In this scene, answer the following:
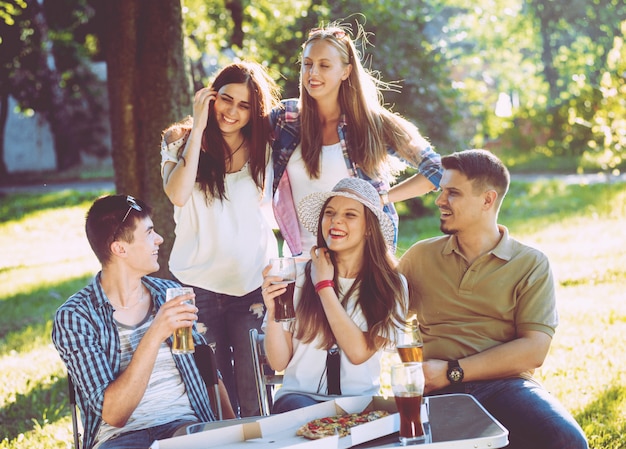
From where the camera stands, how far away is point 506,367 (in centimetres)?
384

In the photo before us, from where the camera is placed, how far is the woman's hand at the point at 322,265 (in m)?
3.75

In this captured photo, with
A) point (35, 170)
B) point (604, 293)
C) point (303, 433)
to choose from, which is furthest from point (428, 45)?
point (35, 170)

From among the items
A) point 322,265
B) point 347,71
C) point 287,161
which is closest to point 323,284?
point 322,265

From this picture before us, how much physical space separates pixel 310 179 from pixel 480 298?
1.14 m

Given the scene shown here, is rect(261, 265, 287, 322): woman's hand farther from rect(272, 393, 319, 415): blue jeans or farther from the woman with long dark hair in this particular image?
the woman with long dark hair

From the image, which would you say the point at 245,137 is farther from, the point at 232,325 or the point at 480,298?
the point at 480,298

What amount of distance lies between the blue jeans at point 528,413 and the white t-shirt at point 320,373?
335mm

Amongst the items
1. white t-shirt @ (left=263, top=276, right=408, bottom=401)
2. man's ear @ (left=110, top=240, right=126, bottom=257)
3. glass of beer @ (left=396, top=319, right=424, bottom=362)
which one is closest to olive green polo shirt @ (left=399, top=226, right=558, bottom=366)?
white t-shirt @ (left=263, top=276, right=408, bottom=401)

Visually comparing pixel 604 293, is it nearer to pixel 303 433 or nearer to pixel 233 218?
pixel 233 218

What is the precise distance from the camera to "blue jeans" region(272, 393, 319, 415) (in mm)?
3586

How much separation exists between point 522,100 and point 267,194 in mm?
35683

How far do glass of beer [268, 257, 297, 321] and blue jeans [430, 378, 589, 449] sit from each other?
83 cm

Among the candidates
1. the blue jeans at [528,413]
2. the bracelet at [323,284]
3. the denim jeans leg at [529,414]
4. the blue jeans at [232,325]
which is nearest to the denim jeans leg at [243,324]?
the blue jeans at [232,325]

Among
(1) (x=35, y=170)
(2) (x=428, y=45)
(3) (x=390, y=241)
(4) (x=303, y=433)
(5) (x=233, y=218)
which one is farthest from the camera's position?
(1) (x=35, y=170)
